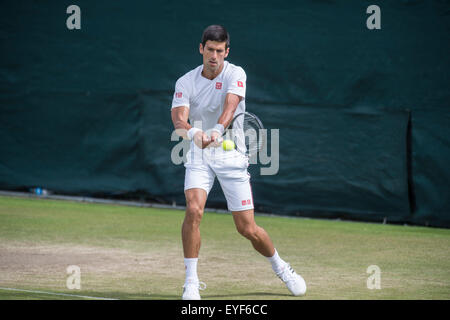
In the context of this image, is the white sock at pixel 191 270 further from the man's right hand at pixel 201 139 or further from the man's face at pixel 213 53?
the man's face at pixel 213 53

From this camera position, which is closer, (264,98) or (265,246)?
(265,246)

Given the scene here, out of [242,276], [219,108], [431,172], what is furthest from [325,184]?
[219,108]

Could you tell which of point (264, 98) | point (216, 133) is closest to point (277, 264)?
point (216, 133)

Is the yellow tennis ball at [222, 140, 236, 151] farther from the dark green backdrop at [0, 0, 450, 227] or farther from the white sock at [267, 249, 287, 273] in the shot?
the dark green backdrop at [0, 0, 450, 227]

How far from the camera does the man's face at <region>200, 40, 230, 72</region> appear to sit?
517 centimetres

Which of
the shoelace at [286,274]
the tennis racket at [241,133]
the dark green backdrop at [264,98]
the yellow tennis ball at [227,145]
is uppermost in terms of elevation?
the dark green backdrop at [264,98]

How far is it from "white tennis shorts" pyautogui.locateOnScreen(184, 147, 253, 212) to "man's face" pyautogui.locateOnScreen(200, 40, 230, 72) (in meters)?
0.57

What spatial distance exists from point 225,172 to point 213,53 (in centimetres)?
79

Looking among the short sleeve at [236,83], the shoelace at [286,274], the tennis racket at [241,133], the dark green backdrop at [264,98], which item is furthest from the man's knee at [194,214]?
the dark green backdrop at [264,98]

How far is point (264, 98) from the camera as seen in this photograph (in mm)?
9664

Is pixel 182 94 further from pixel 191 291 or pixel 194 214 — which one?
pixel 191 291

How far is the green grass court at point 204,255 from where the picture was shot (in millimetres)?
5418

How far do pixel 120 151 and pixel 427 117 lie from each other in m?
3.96
